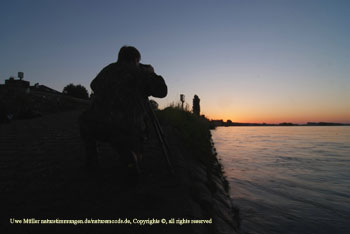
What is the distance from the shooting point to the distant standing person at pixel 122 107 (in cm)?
268

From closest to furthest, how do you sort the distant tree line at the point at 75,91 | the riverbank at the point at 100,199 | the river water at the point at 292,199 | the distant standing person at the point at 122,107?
the riverbank at the point at 100,199
the distant standing person at the point at 122,107
the river water at the point at 292,199
the distant tree line at the point at 75,91

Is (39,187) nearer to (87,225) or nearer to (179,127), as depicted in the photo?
(87,225)

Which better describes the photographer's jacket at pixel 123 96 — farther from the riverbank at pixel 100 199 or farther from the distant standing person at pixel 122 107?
the riverbank at pixel 100 199

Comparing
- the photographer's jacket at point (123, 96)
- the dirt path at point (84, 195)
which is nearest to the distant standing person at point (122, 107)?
the photographer's jacket at point (123, 96)

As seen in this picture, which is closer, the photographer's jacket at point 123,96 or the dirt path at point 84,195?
the dirt path at point 84,195

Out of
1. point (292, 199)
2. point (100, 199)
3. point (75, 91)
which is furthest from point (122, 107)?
point (75, 91)

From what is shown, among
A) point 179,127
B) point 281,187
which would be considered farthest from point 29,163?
point 281,187

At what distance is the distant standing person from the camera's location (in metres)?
2.68

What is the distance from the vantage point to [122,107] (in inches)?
111

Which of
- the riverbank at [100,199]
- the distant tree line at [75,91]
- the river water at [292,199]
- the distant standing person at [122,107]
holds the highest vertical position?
the distant tree line at [75,91]

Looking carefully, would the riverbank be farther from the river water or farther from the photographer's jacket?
the river water

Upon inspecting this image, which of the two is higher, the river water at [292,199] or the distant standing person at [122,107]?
the distant standing person at [122,107]

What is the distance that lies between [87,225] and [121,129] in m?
1.18

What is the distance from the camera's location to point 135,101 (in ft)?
9.53
